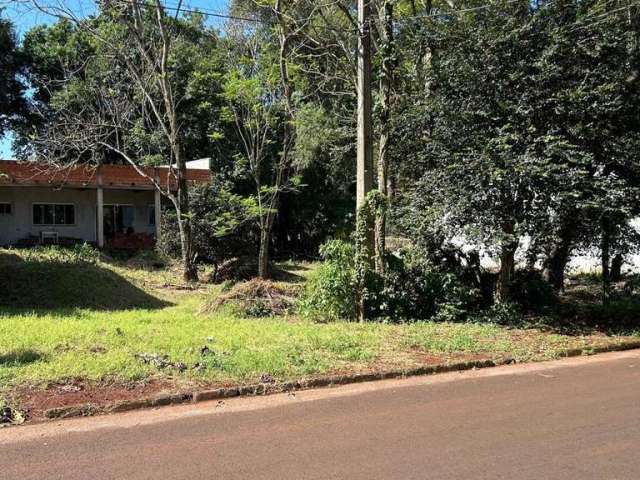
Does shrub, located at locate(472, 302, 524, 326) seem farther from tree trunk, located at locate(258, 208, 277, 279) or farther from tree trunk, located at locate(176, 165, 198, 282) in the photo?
tree trunk, located at locate(176, 165, 198, 282)

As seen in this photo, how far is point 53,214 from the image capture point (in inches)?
1095

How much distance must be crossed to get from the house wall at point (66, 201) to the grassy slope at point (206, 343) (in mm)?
13130

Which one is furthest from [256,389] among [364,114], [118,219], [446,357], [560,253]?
[118,219]

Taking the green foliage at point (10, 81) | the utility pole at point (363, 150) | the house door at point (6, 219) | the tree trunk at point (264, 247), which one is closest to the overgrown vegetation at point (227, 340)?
the utility pole at point (363, 150)

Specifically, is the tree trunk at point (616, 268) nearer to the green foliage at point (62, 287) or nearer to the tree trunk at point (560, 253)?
the tree trunk at point (560, 253)

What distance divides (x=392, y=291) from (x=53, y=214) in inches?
807

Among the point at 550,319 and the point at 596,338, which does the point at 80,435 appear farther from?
the point at 550,319

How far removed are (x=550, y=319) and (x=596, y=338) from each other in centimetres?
168

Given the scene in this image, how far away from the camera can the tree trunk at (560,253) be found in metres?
11.8

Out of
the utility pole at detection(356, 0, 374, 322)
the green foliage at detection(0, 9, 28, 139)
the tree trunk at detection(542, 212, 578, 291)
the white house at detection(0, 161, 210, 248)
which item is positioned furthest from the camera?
the green foliage at detection(0, 9, 28, 139)

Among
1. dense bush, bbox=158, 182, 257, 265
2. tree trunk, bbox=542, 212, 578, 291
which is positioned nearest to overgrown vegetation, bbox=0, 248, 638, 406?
tree trunk, bbox=542, 212, 578, 291

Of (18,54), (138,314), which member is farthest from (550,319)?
(18,54)

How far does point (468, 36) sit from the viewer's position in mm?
12164

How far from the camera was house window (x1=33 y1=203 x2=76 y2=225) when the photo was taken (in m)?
27.4
